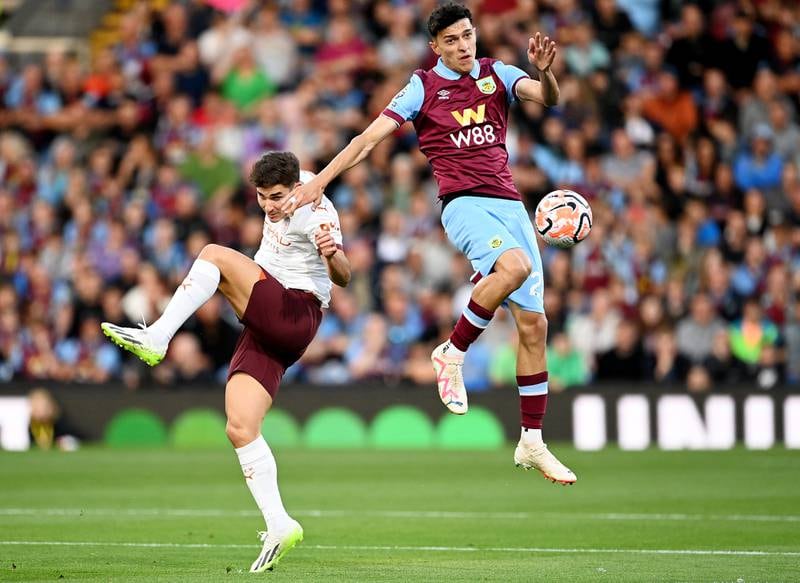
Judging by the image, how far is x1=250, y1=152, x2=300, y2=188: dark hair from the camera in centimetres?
1013

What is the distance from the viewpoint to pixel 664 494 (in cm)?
1541

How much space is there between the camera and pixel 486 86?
35.7 feet

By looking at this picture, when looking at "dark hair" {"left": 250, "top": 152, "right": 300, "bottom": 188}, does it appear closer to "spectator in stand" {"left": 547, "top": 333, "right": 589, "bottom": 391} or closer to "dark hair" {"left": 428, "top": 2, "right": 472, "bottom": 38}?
"dark hair" {"left": 428, "top": 2, "right": 472, "bottom": 38}

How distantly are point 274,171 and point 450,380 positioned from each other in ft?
6.28

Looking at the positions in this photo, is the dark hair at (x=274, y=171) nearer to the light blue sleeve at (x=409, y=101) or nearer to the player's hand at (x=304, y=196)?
the player's hand at (x=304, y=196)

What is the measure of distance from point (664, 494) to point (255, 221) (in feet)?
29.2

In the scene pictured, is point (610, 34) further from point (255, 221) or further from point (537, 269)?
point (537, 269)

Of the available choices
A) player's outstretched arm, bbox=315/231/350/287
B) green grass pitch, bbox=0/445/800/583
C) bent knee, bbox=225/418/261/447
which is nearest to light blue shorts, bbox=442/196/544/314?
player's outstretched arm, bbox=315/231/350/287

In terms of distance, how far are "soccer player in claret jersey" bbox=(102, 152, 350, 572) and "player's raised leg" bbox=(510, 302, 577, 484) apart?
145cm

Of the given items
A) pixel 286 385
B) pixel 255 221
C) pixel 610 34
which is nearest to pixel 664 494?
pixel 286 385

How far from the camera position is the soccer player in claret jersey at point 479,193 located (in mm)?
10664

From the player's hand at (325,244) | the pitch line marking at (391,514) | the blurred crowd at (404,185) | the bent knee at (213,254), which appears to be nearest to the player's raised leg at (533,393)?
the player's hand at (325,244)

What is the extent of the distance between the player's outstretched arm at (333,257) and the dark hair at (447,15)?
1.76m

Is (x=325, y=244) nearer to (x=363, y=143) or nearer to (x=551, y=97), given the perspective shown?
(x=363, y=143)
